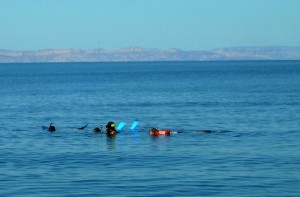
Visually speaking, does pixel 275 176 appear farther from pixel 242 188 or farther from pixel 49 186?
pixel 49 186

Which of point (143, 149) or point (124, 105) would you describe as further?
point (124, 105)

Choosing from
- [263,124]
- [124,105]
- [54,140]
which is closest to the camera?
[54,140]

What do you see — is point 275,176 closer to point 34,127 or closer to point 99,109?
point 34,127

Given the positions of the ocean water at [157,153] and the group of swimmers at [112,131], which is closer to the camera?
the ocean water at [157,153]

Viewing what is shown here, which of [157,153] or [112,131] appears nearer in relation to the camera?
[157,153]

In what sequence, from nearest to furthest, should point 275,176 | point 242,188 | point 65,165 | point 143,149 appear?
1. point 242,188
2. point 275,176
3. point 65,165
4. point 143,149

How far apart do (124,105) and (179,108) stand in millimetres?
9790

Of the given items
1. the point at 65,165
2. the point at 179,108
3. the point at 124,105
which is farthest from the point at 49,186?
the point at 124,105

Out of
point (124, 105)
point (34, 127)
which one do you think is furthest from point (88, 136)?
point (124, 105)

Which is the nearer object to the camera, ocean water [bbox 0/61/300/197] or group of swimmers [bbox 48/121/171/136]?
ocean water [bbox 0/61/300/197]

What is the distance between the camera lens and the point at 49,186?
33500mm

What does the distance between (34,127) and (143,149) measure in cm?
1767

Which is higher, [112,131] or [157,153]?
[112,131]

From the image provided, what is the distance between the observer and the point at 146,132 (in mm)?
56750
